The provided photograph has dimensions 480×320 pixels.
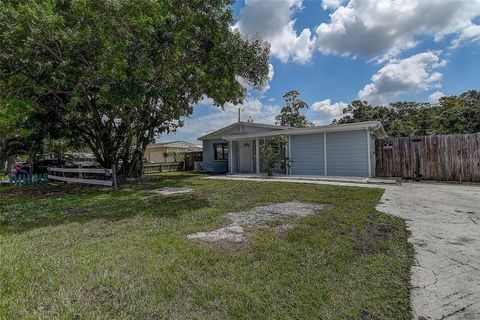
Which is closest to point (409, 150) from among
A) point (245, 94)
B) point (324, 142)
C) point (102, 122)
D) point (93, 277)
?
point (324, 142)

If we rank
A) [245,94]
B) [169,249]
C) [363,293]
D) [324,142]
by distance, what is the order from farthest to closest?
[245,94]
[324,142]
[169,249]
[363,293]

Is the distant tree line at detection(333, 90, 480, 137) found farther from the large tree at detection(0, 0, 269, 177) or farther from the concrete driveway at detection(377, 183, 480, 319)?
the large tree at detection(0, 0, 269, 177)

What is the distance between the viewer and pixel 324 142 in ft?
42.7

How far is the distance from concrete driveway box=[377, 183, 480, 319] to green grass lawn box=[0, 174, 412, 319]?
0.65ft

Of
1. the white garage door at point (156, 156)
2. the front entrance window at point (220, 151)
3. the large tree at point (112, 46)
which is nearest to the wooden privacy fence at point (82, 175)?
the large tree at point (112, 46)

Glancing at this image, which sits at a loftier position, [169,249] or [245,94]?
[245,94]

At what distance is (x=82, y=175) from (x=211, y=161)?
9.07 m

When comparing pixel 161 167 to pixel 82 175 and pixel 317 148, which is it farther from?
pixel 317 148

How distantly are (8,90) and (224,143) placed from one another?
12.4m

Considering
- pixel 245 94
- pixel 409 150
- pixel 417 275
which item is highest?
pixel 245 94

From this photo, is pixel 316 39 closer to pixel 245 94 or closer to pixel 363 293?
pixel 245 94

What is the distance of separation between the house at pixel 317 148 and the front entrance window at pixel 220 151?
5.58 ft

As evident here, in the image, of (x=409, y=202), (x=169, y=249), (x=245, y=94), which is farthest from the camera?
(x=245, y=94)

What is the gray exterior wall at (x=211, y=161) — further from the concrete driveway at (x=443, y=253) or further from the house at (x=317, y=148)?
the concrete driveway at (x=443, y=253)
